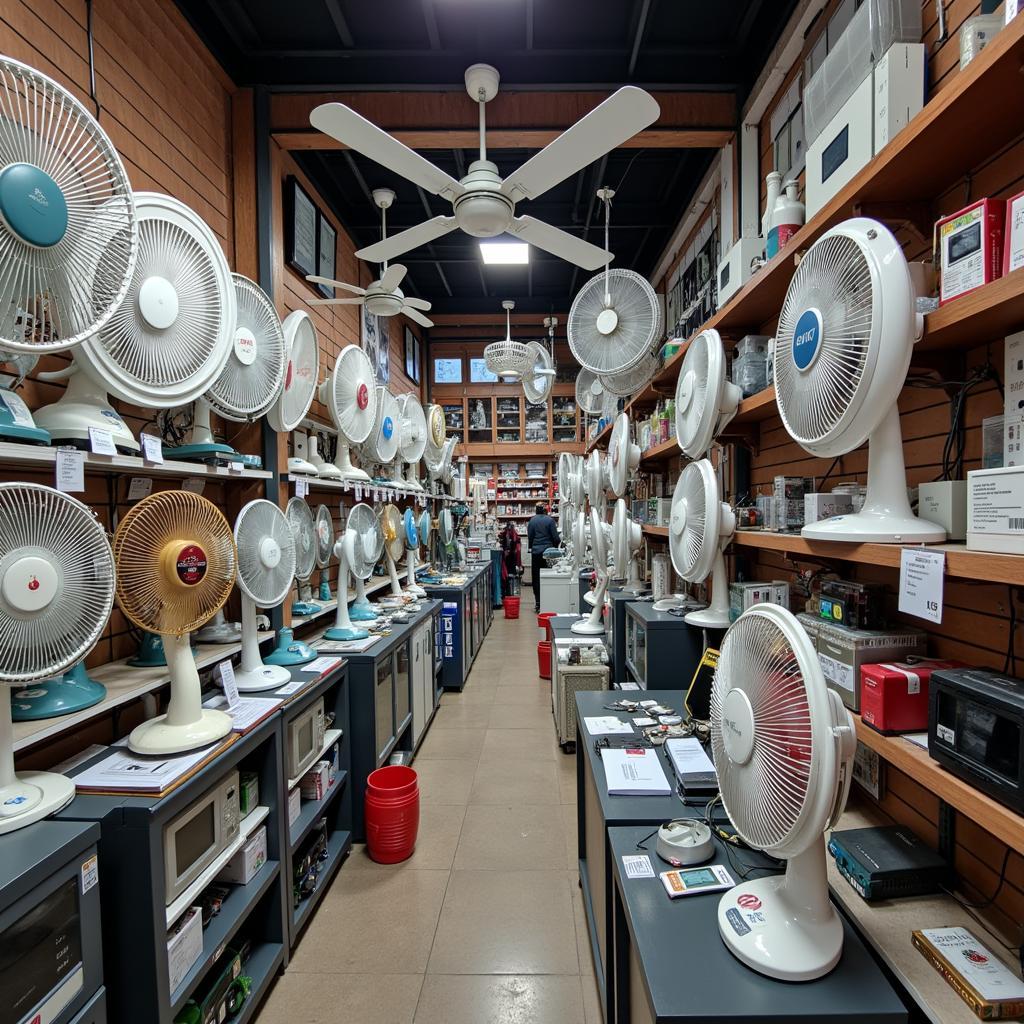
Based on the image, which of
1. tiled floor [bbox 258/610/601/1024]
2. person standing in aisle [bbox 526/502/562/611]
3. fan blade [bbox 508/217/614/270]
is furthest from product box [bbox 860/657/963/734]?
person standing in aisle [bbox 526/502/562/611]

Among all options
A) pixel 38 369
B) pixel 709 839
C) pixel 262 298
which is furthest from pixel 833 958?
pixel 262 298

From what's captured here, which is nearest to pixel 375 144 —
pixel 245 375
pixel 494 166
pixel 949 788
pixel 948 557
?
pixel 494 166

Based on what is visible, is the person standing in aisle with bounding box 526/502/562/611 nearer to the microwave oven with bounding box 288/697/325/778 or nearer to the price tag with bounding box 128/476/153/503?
the microwave oven with bounding box 288/697/325/778

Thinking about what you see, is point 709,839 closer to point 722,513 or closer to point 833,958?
point 833,958

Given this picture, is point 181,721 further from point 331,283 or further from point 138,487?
point 331,283

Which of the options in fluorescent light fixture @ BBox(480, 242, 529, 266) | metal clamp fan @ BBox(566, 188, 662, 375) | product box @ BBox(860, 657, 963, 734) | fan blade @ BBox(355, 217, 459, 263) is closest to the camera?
product box @ BBox(860, 657, 963, 734)

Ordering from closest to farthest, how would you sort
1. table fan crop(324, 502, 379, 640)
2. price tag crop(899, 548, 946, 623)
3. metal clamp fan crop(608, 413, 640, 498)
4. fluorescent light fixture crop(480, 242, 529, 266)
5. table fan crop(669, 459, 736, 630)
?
price tag crop(899, 548, 946, 623) < table fan crop(669, 459, 736, 630) < table fan crop(324, 502, 379, 640) < metal clamp fan crop(608, 413, 640, 498) < fluorescent light fixture crop(480, 242, 529, 266)

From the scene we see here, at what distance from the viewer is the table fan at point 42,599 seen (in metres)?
1.27

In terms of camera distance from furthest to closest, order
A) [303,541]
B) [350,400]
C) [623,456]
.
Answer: [623,456], [350,400], [303,541]

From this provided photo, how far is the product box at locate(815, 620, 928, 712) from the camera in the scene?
55.5 inches

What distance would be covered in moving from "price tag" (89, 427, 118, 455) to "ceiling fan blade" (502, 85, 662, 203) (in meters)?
1.84

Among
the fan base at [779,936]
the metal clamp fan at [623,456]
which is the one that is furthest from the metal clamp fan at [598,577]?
the fan base at [779,936]

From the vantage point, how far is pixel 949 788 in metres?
1.02

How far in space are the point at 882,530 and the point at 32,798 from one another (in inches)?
80.8
